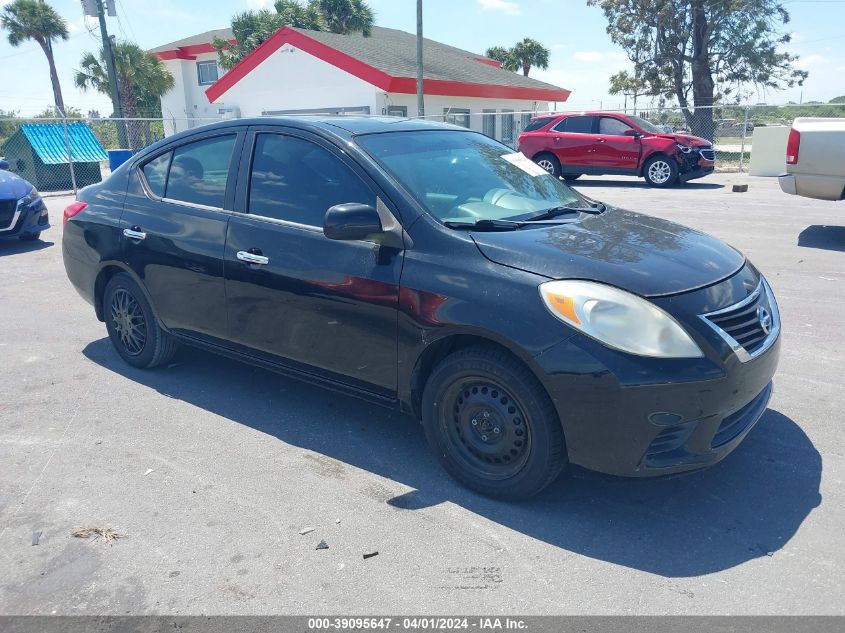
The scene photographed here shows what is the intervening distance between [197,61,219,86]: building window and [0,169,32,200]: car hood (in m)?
32.7

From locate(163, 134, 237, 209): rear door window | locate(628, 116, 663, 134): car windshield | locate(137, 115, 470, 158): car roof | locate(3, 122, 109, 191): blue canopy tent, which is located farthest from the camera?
locate(3, 122, 109, 191): blue canopy tent

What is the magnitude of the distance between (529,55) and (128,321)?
4793cm

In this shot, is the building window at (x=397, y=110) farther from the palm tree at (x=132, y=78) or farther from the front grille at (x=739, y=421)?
the front grille at (x=739, y=421)

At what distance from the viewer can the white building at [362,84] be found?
84.7 feet

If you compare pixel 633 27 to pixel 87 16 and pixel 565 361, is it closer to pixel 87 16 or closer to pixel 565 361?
pixel 87 16

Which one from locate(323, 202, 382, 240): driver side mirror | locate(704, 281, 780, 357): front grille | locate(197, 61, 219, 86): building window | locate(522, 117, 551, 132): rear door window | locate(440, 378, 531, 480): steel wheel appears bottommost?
locate(440, 378, 531, 480): steel wheel

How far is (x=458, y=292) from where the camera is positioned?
3.15m

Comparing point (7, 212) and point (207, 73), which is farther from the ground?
point (207, 73)

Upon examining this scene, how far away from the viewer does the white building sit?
25812 mm

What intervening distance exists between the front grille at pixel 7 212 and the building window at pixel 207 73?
33.3 meters

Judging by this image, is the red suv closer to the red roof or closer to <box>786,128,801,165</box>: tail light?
<box>786,128,801,165</box>: tail light

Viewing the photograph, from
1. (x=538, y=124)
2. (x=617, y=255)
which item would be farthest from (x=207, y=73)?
(x=617, y=255)

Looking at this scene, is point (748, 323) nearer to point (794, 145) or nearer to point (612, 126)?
point (794, 145)

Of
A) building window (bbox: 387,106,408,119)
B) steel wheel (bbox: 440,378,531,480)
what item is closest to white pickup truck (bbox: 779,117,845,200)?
steel wheel (bbox: 440,378,531,480)
